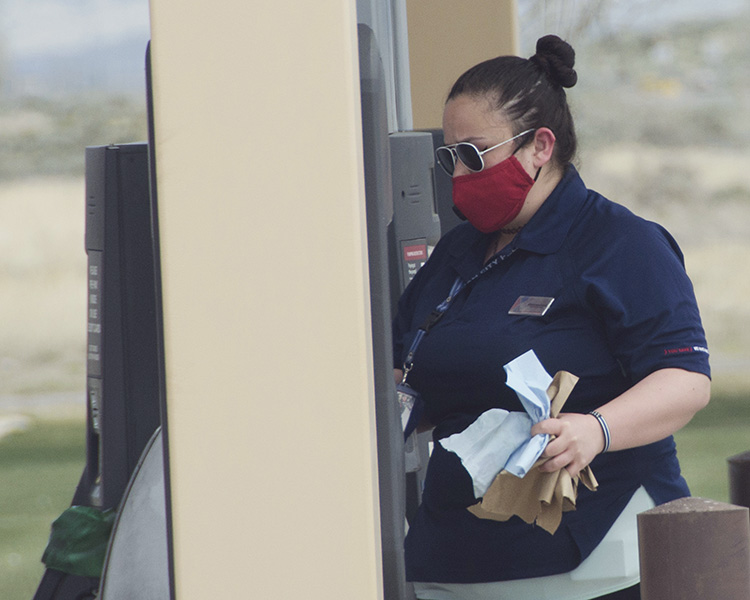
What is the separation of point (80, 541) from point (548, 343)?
1.19 metres

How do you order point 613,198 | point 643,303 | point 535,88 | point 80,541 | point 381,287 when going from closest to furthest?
point 381,287 → point 643,303 → point 535,88 → point 80,541 → point 613,198

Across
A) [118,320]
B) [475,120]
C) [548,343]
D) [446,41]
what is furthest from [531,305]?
[446,41]

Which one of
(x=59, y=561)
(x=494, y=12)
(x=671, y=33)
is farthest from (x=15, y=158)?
(x=59, y=561)

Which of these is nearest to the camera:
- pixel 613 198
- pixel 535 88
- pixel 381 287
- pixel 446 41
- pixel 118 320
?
pixel 381 287

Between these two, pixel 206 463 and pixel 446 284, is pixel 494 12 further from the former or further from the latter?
pixel 206 463

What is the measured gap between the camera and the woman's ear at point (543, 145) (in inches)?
62.2

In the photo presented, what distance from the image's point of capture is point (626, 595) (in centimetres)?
144

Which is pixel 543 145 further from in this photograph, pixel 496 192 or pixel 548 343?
pixel 548 343

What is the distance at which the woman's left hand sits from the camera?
3.92 feet

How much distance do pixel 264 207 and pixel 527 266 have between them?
675 millimetres

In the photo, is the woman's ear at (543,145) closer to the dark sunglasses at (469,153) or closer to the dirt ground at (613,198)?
the dark sunglasses at (469,153)

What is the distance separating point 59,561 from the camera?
2.10 metres

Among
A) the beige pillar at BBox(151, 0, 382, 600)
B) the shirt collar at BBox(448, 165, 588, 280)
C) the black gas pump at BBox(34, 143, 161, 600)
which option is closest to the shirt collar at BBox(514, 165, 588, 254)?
the shirt collar at BBox(448, 165, 588, 280)

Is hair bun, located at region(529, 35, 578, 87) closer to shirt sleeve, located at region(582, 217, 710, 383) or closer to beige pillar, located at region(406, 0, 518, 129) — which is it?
shirt sleeve, located at region(582, 217, 710, 383)
